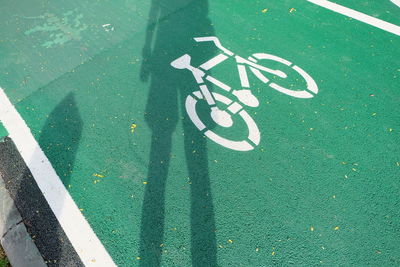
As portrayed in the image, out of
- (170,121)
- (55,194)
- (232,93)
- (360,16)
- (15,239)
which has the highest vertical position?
(360,16)

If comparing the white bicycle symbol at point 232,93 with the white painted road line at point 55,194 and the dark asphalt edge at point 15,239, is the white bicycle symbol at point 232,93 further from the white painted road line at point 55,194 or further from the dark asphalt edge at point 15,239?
the dark asphalt edge at point 15,239

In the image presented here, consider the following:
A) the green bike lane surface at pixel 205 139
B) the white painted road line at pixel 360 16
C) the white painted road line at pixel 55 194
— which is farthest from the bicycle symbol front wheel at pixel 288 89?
the white painted road line at pixel 55 194

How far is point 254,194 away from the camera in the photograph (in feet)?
→ 11.6

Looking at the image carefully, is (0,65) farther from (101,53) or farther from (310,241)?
(310,241)

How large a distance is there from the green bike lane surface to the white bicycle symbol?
0.12 meters

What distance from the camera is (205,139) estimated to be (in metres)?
4.02

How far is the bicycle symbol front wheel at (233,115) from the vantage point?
3.99m

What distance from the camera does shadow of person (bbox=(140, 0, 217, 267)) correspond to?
320 cm

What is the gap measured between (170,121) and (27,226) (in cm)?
216

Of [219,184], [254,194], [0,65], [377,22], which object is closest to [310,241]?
[254,194]

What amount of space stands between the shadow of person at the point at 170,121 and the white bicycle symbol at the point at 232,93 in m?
0.12

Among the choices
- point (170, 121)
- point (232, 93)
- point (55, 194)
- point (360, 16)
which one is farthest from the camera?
point (360, 16)

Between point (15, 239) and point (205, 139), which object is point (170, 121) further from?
point (15, 239)

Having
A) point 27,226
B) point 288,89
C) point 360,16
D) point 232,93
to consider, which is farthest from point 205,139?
point 360,16
